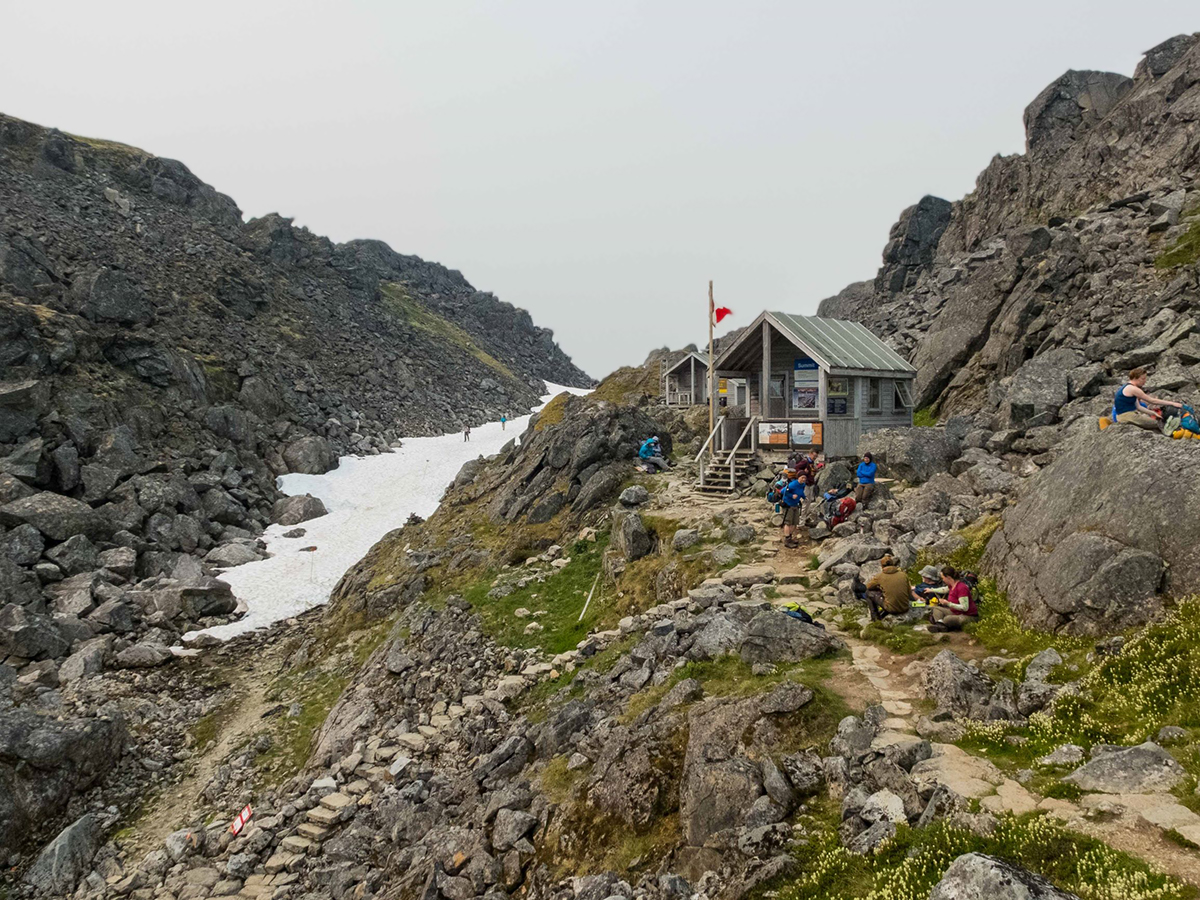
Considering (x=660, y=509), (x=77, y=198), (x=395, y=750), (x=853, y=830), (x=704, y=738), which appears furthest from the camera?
(x=77, y=198)

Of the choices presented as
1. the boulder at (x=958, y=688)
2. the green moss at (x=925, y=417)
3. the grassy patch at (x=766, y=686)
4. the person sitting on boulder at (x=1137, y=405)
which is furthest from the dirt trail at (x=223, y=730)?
the green moss at (x=925, y=417)

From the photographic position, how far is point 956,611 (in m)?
12.0

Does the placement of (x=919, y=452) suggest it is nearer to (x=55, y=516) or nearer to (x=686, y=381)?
(x=686, y=381)

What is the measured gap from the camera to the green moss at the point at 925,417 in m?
32.7

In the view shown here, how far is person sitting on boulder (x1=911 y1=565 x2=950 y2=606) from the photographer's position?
12.9 metres

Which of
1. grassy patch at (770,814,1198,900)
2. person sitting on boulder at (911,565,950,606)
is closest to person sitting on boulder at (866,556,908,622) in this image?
person sitting on boulder at (911,565,950,606)

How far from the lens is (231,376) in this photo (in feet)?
191

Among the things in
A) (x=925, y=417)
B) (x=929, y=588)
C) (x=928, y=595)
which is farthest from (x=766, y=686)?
(x=925, y=417)

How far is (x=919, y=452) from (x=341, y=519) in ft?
130

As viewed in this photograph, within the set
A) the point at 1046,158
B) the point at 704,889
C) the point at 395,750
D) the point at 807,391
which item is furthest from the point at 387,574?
the point at 1046,158

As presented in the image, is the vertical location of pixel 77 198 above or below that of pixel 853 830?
above

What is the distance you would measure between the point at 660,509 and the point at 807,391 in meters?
10.0

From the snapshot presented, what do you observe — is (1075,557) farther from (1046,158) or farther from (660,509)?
(1046,158)

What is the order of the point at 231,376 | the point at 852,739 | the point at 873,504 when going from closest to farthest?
1. the point at 852,739
2. the point at 873,504
3. the point at 231,376
